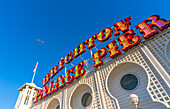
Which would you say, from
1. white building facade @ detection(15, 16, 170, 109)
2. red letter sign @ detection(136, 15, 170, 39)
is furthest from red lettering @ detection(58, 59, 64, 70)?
red letter sign @ detection(136, 15, 170, 39)

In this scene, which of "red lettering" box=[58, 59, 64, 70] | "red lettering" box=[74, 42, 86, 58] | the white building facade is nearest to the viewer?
the white building facade

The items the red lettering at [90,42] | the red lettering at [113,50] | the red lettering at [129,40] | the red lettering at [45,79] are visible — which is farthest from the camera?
the red lettering at [45,79]

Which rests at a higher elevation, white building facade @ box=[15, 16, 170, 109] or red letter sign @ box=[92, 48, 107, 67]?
red letter sign @ box=[92, 48, 107, 67]

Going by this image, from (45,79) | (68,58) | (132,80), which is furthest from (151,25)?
(45,79)

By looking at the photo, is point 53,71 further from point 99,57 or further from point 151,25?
point 151,25

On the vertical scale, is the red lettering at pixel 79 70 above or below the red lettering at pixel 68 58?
below

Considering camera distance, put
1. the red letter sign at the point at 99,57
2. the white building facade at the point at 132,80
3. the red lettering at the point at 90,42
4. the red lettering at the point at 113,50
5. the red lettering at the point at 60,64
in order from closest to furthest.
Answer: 1. the white building facade at the point at 132,80
2. the red lettering at the point at 113,50
3. the red letter sign at the point at 99,57
4. the red lettering at the point at 90,42
5. the red lettering at the point at 60,64

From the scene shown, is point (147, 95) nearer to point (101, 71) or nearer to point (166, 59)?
point (166, 59)

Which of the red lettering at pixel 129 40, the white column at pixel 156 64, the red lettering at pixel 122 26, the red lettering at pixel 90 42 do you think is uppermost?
the red lettering at pixel 90 42

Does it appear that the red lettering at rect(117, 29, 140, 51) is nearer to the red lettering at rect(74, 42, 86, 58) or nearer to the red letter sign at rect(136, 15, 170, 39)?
the red letter sign at rect(136, 15, 170, 39)

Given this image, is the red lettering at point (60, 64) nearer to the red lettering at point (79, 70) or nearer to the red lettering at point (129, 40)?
the red lettering at point (79, 70)

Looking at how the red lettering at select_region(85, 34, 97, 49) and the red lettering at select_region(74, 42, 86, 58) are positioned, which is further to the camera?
the red lettering at select_region(74, 42, 86, 58)

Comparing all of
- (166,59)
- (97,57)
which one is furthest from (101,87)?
(166,59)

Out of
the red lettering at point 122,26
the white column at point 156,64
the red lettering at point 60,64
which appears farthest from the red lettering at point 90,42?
the white column at point 156,64
